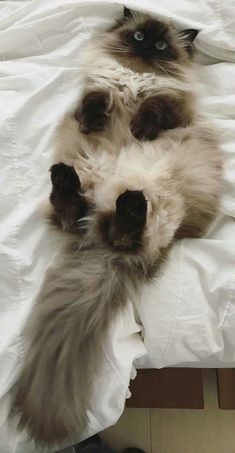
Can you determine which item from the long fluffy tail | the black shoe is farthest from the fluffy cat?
the black shoe

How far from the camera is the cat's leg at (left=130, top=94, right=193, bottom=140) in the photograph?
1.38m

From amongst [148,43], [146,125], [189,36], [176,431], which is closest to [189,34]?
[189,36]

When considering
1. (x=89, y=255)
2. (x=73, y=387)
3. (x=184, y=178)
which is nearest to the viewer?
(x=73, y=387)

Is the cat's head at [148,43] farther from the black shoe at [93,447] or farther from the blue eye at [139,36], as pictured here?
the black shoe at [93,447]

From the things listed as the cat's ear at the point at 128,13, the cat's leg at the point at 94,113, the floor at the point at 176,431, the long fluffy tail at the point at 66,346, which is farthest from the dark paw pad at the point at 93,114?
the floor at the point at 176,431

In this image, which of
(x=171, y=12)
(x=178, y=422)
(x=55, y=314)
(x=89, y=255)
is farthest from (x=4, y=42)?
(x=178, y=422)

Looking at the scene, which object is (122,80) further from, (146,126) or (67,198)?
(67,198)

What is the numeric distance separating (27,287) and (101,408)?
0.34 metres

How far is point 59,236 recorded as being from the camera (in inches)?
49.6

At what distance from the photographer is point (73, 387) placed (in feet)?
3.44

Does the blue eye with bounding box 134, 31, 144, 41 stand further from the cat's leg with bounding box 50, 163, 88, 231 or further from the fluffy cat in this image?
the cat's leg with bounding box 50, 163, 88, 231

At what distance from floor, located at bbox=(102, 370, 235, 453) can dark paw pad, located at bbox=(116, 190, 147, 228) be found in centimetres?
72

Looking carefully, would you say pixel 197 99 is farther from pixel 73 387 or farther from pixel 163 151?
pixel 73 387

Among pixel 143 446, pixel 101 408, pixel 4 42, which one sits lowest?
pixel 143 446
